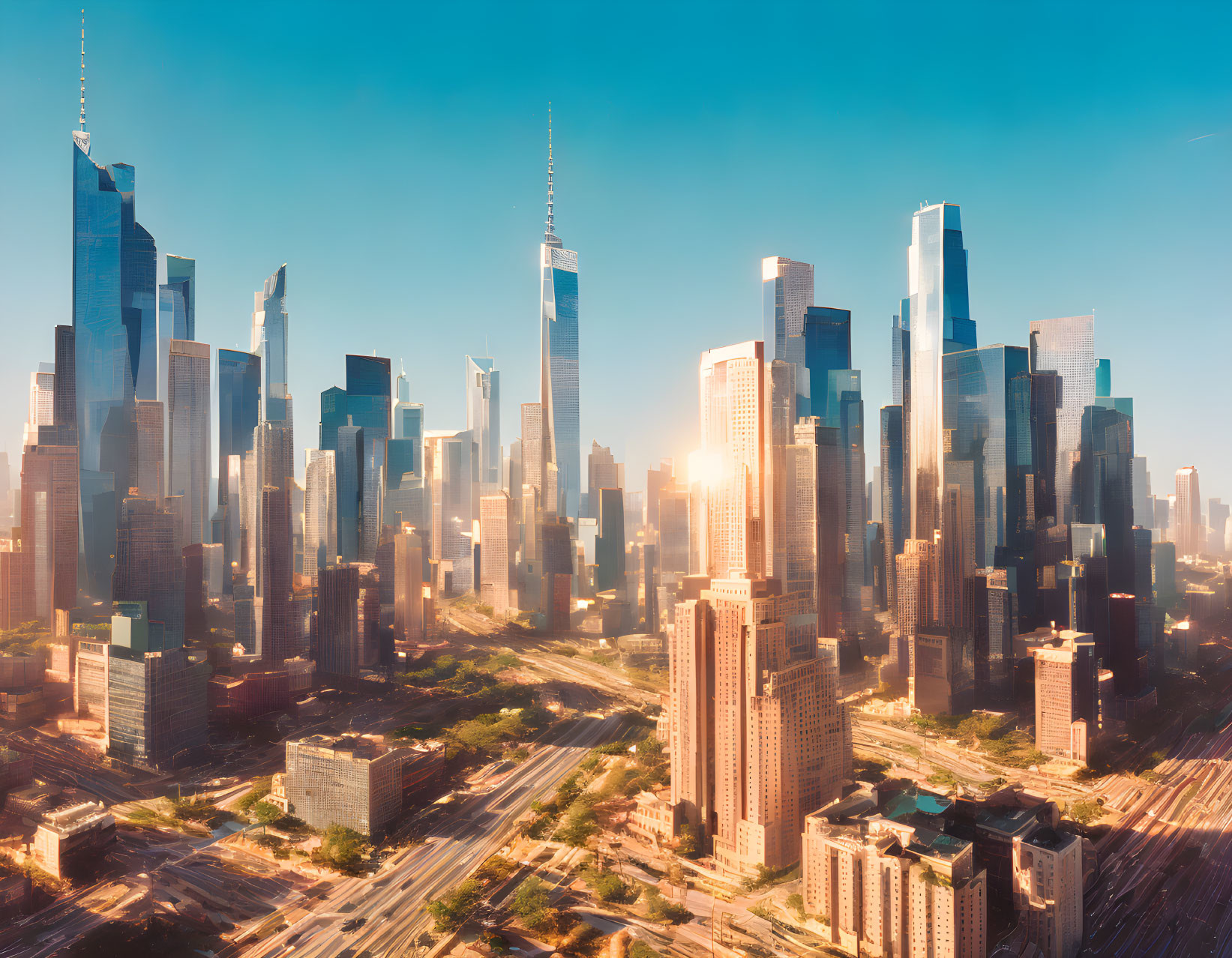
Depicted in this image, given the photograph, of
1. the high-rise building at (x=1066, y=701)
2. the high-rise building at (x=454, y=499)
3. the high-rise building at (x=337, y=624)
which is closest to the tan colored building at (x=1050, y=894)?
the high-rise building at (x=1066, y=701)

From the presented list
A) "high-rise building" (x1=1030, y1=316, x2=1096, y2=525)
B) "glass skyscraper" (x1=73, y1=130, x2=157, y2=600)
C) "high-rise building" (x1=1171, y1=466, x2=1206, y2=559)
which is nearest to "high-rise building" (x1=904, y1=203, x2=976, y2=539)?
"high-rise building" (x1=1030, y1=316, x2=1096, y2=525)

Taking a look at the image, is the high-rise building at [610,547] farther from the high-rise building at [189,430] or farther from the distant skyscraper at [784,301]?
the high-rise building at [189,430]

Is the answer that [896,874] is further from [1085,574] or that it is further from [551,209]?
[551,209]

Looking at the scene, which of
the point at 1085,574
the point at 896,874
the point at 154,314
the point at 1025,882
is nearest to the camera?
the point at 896,874

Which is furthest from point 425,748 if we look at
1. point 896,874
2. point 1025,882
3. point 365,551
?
point 365,551

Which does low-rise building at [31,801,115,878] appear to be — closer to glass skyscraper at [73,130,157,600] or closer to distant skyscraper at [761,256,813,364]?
glass skyscraper at [73,130,157,600]

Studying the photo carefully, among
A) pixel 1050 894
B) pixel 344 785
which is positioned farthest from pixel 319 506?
pixel 1050 894
